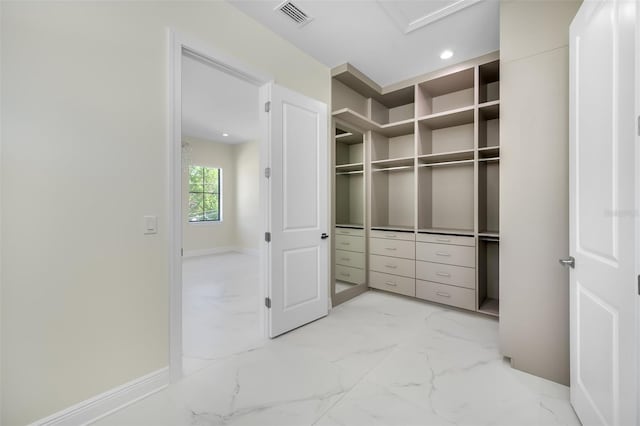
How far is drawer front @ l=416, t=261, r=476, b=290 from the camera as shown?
9.77 ft

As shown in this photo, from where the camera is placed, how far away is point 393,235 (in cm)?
357

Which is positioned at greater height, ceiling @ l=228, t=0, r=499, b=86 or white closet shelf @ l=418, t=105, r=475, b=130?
ceiling @ l=228, t=0, r=499, b=86

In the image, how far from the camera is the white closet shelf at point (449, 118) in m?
3.08

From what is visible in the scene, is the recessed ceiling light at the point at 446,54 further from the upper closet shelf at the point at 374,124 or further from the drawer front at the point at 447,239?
the drawer front at the point at 447,239

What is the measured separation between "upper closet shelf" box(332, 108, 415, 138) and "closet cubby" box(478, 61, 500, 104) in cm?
81

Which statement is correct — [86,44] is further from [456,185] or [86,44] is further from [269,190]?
[456,185]

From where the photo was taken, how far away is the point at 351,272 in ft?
12.2

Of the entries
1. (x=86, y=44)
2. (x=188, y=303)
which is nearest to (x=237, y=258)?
(x=188, y=303)

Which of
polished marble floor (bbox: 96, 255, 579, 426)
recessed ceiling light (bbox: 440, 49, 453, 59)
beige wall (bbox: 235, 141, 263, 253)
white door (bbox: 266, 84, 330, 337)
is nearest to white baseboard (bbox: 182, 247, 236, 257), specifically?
beige wall (bbox: 235, 141, 263, 253)

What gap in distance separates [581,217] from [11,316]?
115 inches

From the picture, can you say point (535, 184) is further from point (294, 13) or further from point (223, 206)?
point (223, 206)

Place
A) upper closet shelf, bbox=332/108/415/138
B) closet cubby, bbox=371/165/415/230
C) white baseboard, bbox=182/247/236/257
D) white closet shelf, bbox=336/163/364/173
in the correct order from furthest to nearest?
white baseboard, bbox=182/247/236/257 < closet cubby, bbox=371/165/415/230 < white closet shelf, bbox=336/163/364/173 < upper closet shelf, bbox=332/108/415/138

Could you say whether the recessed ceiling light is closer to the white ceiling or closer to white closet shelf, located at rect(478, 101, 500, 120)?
white closet shelf, located at rect(478, 101, 500, 120)

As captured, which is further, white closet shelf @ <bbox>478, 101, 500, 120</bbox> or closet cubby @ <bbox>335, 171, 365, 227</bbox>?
closet cubby @ <bbox>335, 171, 365, 227</bbox>
